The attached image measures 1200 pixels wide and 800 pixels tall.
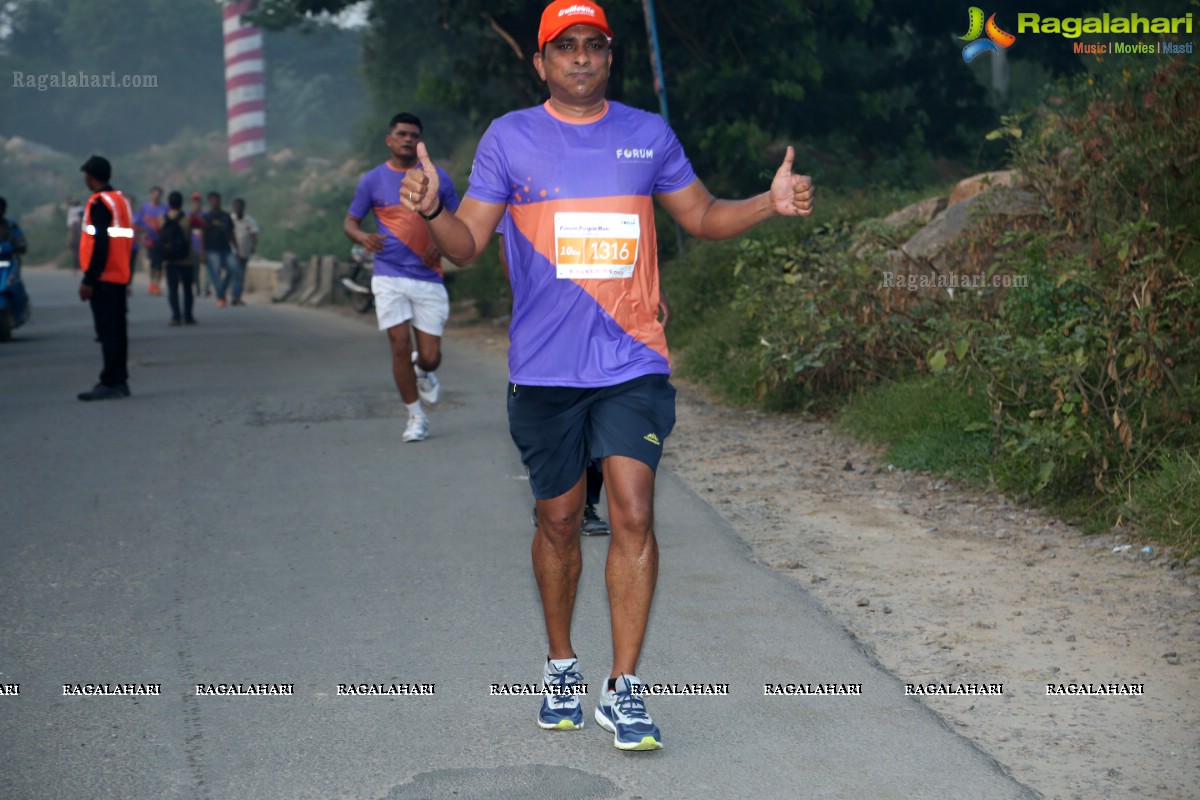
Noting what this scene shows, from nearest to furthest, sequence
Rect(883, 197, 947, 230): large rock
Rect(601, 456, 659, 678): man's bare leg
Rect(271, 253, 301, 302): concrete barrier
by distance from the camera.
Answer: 1. Rect(601, 456, 659, 678): man's bare leg
2. Rect(883, 197, 947, 230): large rock
3. Rect(271, 253, 301, 302): concrete barrier

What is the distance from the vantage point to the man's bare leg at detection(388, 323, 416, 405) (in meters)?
10.1

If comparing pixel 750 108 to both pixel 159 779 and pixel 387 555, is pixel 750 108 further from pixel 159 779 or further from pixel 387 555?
pixel 159 779

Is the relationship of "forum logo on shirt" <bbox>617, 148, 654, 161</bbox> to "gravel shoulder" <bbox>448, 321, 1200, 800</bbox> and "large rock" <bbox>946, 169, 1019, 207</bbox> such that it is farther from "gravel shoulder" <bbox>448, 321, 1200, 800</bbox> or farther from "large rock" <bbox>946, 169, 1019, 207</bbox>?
"large rock" <bbox>946, 169, 1019, 207</bbox>

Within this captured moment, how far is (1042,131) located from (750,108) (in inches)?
406

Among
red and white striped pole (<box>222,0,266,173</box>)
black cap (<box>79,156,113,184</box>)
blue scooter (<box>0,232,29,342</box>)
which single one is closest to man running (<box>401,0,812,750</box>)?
black cap (<box>79,156,113,184</box>)

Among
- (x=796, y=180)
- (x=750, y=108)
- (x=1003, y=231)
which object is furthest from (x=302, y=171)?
(x=796, y=180)

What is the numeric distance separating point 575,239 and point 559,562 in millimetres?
971

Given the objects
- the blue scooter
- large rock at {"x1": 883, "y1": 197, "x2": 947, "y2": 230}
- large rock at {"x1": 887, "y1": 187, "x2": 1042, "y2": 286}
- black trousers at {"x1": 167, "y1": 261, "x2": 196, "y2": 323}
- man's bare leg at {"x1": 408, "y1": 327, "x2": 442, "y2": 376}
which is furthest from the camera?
black trousers at {"x1": 167, "y1": 261, "x2": 196, "y2": 323}

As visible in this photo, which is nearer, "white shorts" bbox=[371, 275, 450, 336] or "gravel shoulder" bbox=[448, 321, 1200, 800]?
"gravel shoulder" bbox=[448, 321, 1200, 800]

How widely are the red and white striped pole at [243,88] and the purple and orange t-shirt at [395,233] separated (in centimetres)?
5813

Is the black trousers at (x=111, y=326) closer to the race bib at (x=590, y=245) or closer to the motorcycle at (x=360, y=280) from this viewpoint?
the race bib at (x=590, y=245)

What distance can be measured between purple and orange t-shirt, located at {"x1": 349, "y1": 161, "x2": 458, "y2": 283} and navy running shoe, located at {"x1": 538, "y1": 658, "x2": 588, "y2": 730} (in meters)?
5.68

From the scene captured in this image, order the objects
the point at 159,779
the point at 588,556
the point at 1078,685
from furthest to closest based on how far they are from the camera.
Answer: the point at 588,556 → the point at 1078,685 → the point at 159,779

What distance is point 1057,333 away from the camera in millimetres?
8188
